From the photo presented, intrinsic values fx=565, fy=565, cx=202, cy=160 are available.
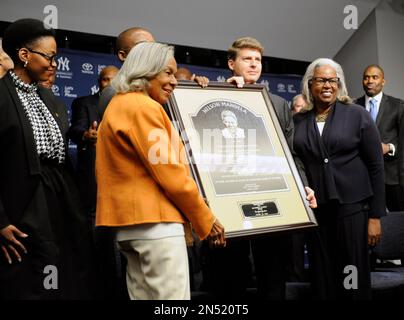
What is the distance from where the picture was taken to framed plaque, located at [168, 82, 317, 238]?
8.18ft

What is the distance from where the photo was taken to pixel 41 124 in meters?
2.47

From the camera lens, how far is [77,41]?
6133mm

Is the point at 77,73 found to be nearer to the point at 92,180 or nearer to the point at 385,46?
the point at 92,180

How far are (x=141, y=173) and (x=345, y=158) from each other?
4.59 ft

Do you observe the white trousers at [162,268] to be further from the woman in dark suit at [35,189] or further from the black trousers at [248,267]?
the black trousers at [248,267]

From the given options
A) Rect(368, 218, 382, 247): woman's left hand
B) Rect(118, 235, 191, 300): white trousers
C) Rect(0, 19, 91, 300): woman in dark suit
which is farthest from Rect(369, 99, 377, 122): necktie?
Rect(118, 235, 191, 300): white trousers

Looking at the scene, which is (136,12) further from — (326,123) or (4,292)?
(4,292)

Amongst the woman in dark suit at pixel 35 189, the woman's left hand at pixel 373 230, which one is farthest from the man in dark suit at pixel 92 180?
the woman's left hand at pixel 373 230

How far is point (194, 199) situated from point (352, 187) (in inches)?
49.0

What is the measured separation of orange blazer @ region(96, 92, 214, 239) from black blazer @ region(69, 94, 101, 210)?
1.09m

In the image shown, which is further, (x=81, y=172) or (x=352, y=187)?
(x=81, y=172)

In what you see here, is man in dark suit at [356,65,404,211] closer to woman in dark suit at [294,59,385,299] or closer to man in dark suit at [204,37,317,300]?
woman in dark suit at [294,59,385,299]

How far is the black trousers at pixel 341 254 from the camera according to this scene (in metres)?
2.99
